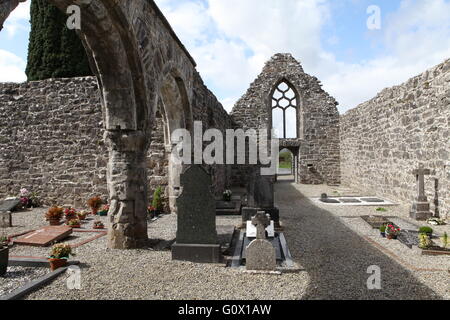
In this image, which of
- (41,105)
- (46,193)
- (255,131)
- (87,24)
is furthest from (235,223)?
(255,131)

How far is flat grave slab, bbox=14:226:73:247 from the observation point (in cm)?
627

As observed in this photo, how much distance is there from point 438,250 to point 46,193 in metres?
11.3

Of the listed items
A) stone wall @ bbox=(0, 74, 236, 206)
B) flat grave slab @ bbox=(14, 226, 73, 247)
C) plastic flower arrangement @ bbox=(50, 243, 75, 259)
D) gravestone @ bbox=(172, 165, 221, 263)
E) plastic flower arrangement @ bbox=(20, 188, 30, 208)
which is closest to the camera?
plastic flower arrangement @ bbox=(50, 243, 75, 259)

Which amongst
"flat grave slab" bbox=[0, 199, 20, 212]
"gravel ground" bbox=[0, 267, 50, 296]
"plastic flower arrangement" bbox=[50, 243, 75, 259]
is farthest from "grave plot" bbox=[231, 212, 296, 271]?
"flat grave slab" bbox=[0, 199, 20, 212]

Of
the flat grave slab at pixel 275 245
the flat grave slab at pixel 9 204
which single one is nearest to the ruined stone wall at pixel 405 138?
the flat grave slab at pixel 275 245

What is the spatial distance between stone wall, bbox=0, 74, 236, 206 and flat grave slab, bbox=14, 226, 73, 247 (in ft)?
10.8

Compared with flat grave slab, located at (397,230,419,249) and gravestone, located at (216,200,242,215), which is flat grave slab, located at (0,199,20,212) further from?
flat grave slab, located at (397,230,419,249)

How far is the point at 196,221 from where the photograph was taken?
17.4 ft

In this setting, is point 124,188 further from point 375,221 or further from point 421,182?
point 421,182

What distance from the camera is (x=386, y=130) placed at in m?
11.5

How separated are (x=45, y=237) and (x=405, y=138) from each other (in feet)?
35.2

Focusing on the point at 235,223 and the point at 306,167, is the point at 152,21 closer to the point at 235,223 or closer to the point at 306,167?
the point at 235,223

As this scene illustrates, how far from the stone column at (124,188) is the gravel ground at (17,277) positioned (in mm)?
1312

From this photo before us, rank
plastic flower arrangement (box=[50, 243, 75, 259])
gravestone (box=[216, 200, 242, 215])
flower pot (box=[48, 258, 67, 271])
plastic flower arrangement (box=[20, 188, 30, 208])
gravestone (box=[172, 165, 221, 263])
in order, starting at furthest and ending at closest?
plastic flower arrangement (box=[20, 188, 30, 208]), gravestone (box=[216, 200, 242, 215]), gravestone (box=[172, 165, 221, 263]), plastic flower arrangement (box=[50, 243, 75, 259]), flower pot (box=[48, 258, 67, 271])
